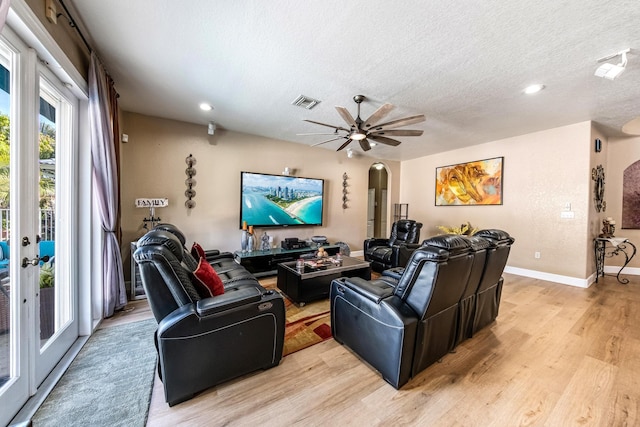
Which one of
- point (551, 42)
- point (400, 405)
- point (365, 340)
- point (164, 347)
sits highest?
point (551, 42)

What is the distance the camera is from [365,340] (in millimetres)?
1845

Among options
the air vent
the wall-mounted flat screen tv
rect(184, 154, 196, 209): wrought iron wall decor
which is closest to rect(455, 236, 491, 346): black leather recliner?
the air vent

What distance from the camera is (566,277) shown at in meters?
3.99

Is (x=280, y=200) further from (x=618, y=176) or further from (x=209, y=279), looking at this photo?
(x=618, y=176)

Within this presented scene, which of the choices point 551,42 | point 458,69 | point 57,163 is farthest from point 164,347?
point 551,42

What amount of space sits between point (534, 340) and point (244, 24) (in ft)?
12.6

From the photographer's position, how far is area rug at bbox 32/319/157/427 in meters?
1.39

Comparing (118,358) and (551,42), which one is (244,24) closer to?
(551,42)

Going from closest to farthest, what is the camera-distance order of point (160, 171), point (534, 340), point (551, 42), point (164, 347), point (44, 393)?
point (164, 347) < point (44, 393) < point (551, 42) < point (534, 340) < point (160, 171)

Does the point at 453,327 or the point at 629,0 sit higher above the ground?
the point at 629,0

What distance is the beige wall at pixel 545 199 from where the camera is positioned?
383cm

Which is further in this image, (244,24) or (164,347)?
(244,24)

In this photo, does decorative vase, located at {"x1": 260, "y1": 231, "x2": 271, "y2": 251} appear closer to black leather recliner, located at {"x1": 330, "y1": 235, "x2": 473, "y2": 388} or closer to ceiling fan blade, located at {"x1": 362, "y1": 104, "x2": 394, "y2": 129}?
ceiling fan blade, located at {"x1": 362, "y1": 104, "x2": 394, "y2": 129}

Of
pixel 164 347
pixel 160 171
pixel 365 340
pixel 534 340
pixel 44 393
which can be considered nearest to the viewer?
pixel 164 347
